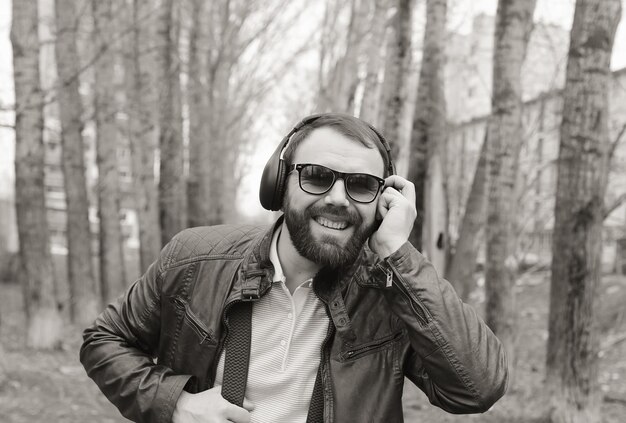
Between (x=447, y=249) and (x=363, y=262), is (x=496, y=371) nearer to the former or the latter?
(x=363, y=262)

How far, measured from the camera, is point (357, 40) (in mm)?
13578

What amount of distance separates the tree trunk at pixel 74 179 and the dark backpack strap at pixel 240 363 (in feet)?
31.7

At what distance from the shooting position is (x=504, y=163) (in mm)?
7734

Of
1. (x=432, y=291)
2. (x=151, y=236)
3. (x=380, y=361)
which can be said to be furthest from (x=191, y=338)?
(x=151, y=236)

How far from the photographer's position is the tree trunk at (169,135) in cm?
1355

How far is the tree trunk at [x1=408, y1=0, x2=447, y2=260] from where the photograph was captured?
9.34m

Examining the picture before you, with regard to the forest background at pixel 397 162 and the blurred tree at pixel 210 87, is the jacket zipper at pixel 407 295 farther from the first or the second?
the blurred tree at pixel 210 87

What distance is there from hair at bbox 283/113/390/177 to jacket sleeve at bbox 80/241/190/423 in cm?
61

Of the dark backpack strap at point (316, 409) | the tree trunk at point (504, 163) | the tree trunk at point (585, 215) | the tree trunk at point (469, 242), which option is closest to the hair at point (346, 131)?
the dark backpack strap at point (316, 409)

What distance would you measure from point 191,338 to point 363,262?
0.65 m

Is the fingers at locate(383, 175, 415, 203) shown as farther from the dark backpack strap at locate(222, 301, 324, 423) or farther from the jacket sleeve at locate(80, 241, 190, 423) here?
the jacket sleeve at locate(80, 241, 190, 423)

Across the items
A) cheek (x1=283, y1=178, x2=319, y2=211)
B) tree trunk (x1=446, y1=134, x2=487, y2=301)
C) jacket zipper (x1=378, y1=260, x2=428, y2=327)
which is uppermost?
cheek (x1=283, y1=178, x2=319, y2=211)

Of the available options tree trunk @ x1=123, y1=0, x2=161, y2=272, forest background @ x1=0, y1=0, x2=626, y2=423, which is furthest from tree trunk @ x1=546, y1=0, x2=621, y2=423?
tree trunk @ x1=123, y1=0, x2=161, y2=272

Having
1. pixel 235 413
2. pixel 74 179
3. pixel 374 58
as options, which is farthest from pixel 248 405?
pixel 374 58
